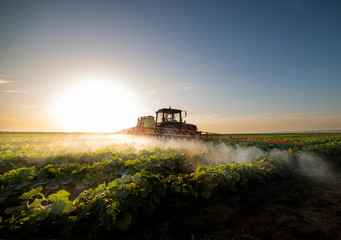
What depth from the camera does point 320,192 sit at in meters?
3.65

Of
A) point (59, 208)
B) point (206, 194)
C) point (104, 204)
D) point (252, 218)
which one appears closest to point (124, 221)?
point (104, 204)

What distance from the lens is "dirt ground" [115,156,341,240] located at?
2.20m

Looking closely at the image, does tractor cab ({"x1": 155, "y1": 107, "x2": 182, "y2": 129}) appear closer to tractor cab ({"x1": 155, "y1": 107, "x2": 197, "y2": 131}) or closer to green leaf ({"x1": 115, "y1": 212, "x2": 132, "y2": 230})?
tractor cab ({"x1": 155, "y1": 107, "x2": 197, "y2": 131})

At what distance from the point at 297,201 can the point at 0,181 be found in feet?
22.3

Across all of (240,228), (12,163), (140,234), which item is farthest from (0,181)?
(240,228)

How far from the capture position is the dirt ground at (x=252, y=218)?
2.20m

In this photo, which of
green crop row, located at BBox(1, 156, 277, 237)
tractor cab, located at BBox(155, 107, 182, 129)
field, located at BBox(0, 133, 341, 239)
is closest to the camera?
green crop row, located at BBox(1, 156, 277, 237)

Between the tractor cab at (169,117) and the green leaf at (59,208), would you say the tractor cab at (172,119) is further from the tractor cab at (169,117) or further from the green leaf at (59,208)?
the green leaf at (59,208)

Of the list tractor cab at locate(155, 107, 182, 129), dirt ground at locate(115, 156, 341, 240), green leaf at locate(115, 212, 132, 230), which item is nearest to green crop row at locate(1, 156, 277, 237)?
green leaf at locate(115, 212, 132, 230)

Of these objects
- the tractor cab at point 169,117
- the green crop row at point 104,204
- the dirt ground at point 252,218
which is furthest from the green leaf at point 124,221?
the tractor cab at point 169,117

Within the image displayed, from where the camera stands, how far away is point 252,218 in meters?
2.59

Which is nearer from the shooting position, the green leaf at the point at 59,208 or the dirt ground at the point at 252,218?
the green leaf at the point at 59,208

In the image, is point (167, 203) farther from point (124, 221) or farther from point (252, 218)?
point (252, 218)

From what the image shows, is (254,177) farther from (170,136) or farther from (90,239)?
(170,136)
